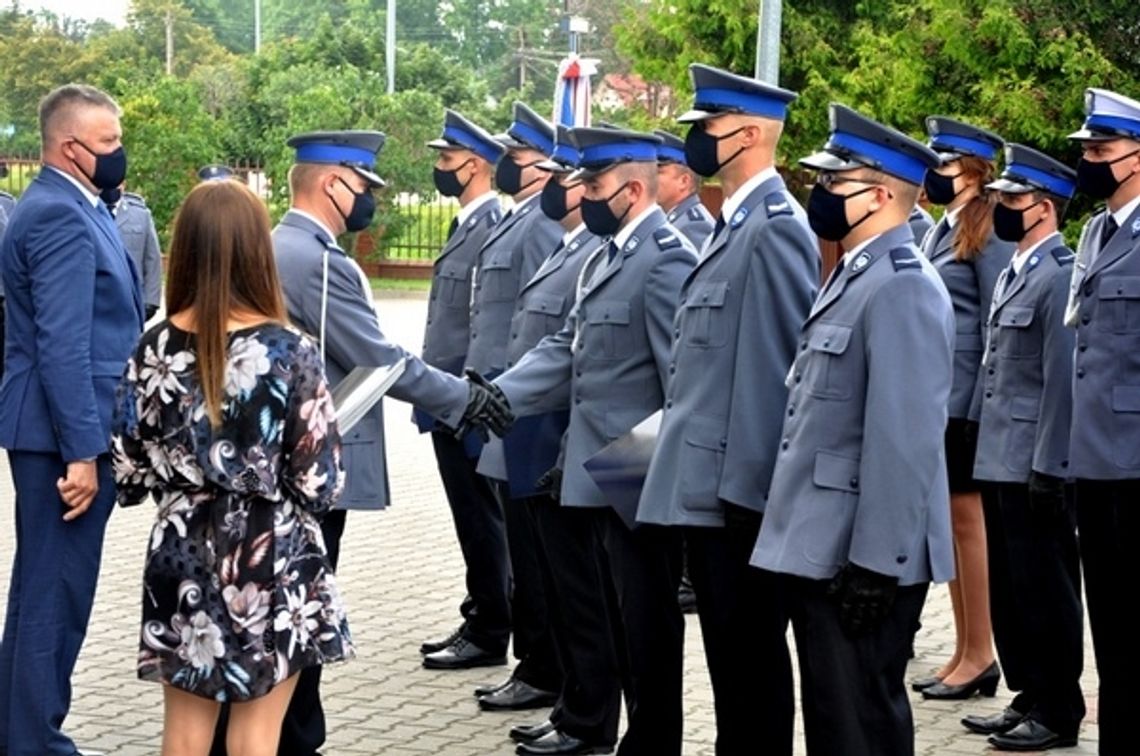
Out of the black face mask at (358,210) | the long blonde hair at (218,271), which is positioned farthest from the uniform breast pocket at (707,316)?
the long blonde hair at (218,271)

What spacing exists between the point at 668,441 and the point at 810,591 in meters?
0.89

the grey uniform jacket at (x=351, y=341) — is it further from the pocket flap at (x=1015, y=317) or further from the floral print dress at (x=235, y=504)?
the pocket flap at (x=1015, y=317)

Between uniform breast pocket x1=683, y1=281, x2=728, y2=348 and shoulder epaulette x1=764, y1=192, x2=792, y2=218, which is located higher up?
shoulder epaulette x1=764, y1=192, x2=792, y2=218

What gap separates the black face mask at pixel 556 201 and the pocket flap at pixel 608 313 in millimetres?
1108

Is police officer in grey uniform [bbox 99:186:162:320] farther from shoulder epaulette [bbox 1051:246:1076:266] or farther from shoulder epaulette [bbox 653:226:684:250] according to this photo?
shoulder epaulette [bbox 1051:246:1076:266]

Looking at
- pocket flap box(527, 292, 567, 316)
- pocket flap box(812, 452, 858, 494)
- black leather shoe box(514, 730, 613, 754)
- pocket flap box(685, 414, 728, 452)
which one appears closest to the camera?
pocket flap box(812, 452, 858, 494)

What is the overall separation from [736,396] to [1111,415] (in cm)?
141

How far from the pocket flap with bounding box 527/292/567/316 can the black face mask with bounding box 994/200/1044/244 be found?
5.55ft

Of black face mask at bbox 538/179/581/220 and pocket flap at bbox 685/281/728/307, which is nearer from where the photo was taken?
pocket flap at bbox 685/281/728/307

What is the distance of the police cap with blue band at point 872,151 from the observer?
584 cm

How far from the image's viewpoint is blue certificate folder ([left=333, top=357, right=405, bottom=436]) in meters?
6.31

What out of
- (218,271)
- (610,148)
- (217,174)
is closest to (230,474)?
(218,271)

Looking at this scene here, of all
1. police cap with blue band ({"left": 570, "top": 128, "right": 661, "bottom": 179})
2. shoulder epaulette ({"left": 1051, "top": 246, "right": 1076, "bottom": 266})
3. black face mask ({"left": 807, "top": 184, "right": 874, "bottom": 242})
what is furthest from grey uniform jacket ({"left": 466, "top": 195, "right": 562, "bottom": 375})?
black face mask ({"left": 807, "top": 184, "right": 874, "bottom": 242})

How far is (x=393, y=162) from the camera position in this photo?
35.7 metres
